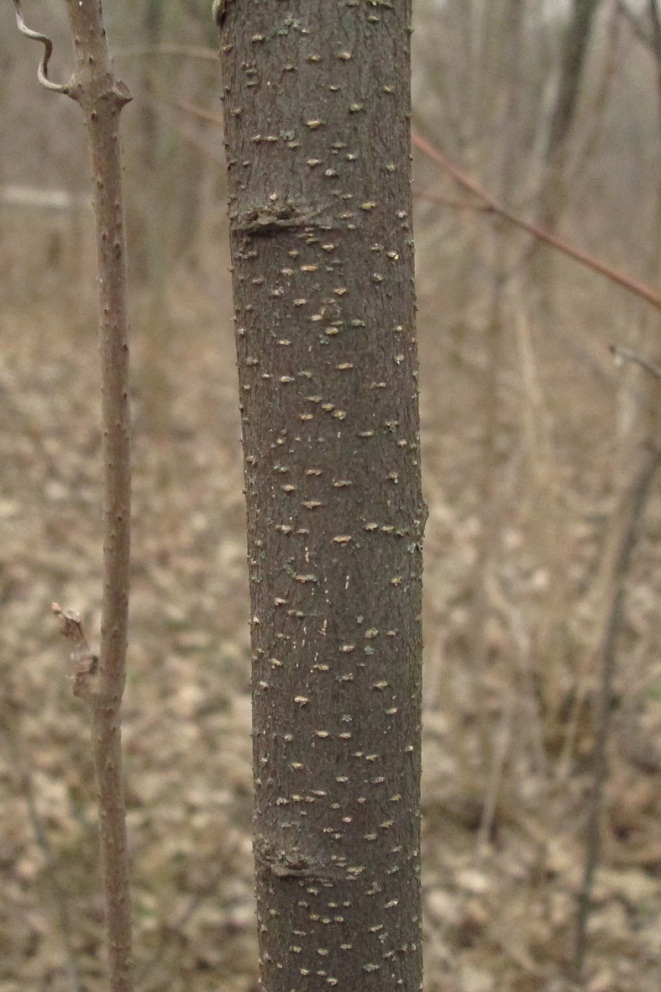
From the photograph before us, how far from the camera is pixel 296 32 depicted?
2.74 ft

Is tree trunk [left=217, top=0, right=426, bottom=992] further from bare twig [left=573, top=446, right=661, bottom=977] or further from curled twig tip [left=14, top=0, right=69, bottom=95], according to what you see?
bare twig [left=573, top=446, right=661, bottom=977]

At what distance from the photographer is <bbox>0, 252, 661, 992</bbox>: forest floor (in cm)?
323

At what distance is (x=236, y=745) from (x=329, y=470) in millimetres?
3751

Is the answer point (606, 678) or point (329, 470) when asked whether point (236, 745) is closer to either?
point (606, 678)

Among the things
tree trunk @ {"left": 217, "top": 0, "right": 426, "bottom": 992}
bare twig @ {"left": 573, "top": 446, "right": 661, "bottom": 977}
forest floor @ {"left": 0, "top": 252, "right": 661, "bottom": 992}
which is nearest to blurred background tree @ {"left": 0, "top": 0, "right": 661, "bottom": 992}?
forest floor @ {"left": 0, "top": 252, "right": 661, "bottom": 992}

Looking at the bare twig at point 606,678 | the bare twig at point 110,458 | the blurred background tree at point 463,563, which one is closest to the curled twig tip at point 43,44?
the bare twig at point 110,458

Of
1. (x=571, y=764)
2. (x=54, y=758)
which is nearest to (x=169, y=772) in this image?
(x=54, y=758)

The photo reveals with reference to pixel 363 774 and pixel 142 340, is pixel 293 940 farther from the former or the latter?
pixel 142 340

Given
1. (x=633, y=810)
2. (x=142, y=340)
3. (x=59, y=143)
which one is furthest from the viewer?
(x=59, y=143)

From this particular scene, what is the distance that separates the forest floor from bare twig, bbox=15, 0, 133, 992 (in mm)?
1319

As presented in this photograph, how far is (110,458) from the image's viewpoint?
1.10 meters

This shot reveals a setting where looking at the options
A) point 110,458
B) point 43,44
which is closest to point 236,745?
point 110,458

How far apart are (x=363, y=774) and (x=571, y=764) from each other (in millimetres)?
3502

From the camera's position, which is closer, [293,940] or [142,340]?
[293,940]
